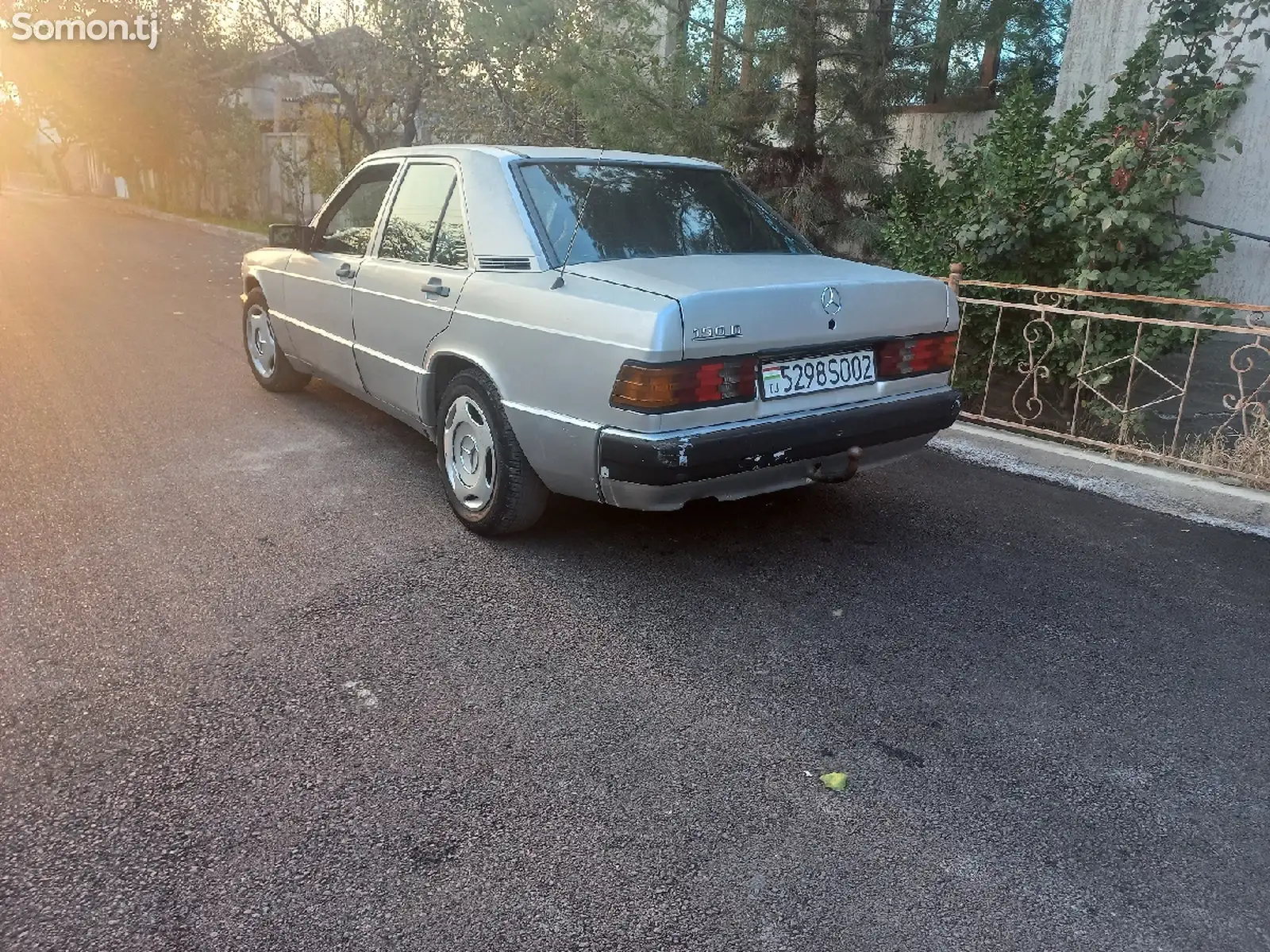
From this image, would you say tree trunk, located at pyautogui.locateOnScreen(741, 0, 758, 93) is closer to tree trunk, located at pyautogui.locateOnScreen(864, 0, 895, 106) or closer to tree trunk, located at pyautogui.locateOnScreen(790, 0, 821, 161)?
tree trunk, located at pyautogui.locateOnScreen(790, 0, 821, 161)

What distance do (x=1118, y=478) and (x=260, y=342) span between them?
5418 mm

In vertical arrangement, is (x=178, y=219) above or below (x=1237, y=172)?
below

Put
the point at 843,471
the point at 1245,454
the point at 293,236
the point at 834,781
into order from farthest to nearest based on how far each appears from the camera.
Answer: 1. the point at 293,236
2. the point at 1245,454
3. the point at 843,471
4. the point at 834,781

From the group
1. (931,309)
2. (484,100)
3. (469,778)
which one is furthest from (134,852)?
(484,100)

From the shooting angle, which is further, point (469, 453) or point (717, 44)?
point (717, 44)

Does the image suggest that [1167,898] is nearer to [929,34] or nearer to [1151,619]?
[1151,619]

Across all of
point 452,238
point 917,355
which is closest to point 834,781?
point 917,355

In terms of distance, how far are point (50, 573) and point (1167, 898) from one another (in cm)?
377

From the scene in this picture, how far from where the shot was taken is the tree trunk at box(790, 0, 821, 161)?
7.69 m

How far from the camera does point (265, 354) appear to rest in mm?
6562

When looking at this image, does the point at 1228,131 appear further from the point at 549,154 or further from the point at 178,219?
the point at 178,219

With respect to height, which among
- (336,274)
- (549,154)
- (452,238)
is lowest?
(336,274)

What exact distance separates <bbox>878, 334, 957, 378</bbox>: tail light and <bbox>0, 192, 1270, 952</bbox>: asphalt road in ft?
2.54

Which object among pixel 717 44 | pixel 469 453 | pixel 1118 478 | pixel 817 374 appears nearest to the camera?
pixel 817 374
